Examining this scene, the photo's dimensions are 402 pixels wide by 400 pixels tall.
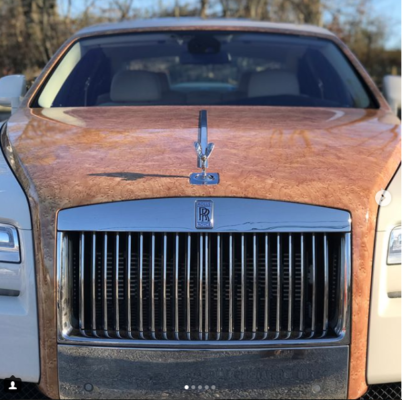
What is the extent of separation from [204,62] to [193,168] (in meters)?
2.42

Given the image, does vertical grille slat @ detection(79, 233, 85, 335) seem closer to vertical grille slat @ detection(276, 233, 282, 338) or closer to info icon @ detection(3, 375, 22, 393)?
info icon @ detection(3, 375, 22, 393)

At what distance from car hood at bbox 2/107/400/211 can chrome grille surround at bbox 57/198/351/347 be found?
0.25 feet

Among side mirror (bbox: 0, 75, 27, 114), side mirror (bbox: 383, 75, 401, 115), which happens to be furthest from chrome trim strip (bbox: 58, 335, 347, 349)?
side mirror (bbox: 383, 75, 401, 115)

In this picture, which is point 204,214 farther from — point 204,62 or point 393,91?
point 204,62

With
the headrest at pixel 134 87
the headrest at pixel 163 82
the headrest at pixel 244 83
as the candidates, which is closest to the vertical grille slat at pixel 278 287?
the headrest at pixel 134 87

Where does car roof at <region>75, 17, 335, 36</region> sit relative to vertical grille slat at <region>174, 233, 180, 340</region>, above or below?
above

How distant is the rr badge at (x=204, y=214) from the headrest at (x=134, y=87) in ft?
6.62

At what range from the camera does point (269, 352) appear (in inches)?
102

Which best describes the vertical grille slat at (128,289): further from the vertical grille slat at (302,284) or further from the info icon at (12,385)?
the vertical grille slat at (302,284)

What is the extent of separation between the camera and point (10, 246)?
268 centimetres

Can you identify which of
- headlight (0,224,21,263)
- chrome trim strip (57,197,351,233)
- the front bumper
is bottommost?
the front bumper

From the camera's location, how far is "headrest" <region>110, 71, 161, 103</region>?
4512 millimetres

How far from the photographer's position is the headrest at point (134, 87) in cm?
451

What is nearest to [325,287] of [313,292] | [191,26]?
[313,292]
